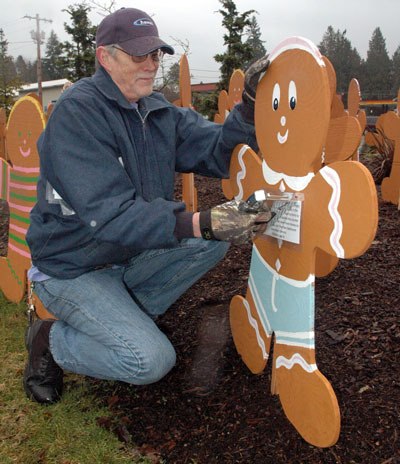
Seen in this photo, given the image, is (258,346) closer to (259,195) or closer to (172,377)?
(172,377)

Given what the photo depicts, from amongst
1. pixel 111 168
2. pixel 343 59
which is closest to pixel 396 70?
pixel 343 59

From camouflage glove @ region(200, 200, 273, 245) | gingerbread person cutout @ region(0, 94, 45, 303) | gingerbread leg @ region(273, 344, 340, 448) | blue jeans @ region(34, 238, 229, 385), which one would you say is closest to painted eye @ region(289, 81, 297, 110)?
camouflage glove @ region(200, 200, 273, 245)

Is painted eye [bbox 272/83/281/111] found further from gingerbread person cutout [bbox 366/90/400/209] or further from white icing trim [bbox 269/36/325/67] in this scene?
gingerbread person cutout [bbox 366/90/400/209]

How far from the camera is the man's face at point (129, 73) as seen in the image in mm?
1993

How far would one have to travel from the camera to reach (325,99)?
1.44 meters

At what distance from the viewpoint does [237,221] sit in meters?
1.69

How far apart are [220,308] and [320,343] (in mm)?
660

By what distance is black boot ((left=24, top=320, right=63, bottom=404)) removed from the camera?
2.26 m

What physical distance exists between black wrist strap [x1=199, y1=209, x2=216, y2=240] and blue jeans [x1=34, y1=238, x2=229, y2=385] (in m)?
0.51

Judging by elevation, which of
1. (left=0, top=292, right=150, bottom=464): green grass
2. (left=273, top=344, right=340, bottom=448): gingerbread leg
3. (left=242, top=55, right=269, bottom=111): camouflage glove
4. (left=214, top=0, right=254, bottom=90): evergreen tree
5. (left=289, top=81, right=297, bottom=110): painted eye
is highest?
(left=214, top=0, right=254, bottom=90): evergreen tree

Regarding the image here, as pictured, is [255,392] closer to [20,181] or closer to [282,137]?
[282,137]

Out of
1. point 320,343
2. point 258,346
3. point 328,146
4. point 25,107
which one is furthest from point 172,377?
point 328,146

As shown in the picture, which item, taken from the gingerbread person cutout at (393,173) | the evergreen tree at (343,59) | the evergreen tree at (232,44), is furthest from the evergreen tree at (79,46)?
the evergreen tree at (343,59)

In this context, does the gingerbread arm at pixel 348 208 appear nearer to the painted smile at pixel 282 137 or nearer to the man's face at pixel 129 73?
the painted smile at pixel 282 137
